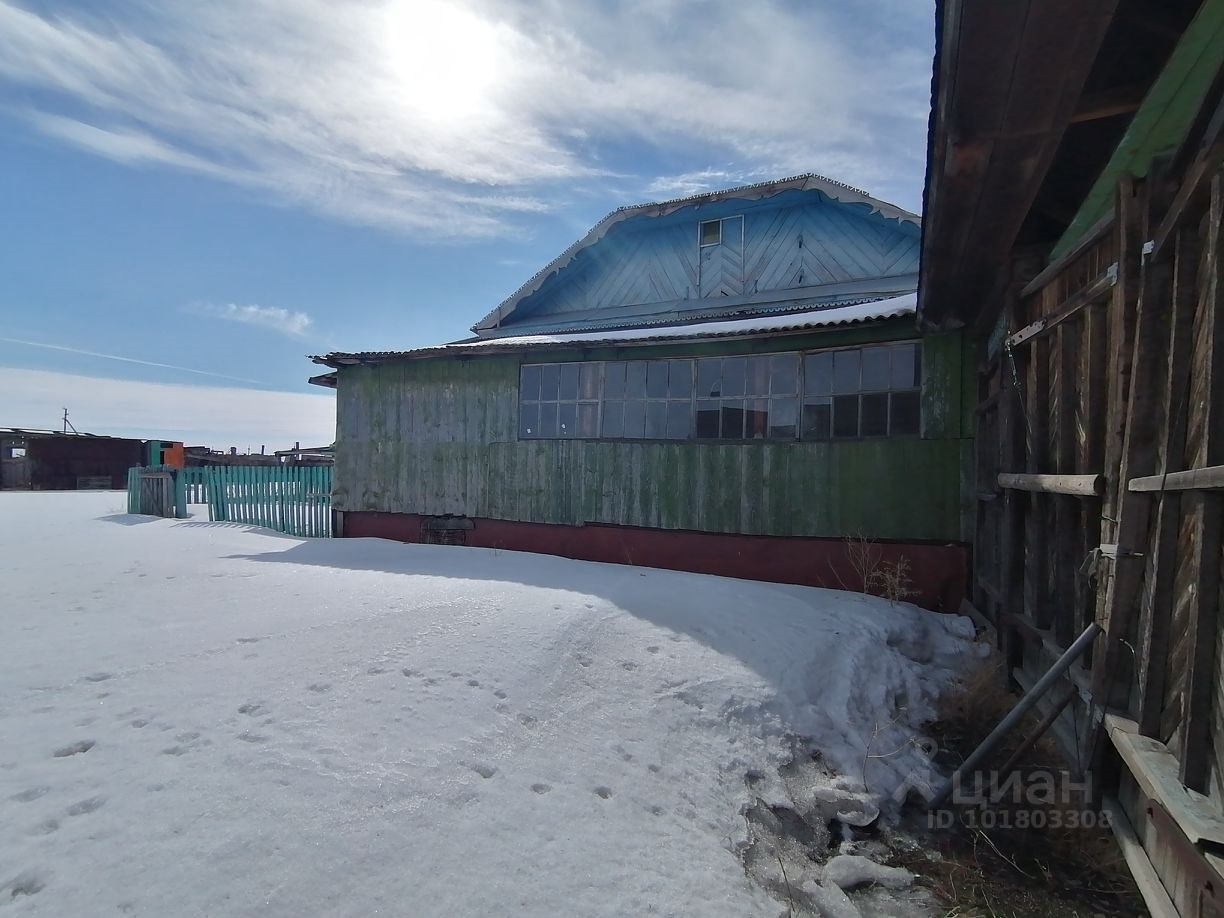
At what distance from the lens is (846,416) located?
731 cm

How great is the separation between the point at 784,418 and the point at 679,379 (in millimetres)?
1569

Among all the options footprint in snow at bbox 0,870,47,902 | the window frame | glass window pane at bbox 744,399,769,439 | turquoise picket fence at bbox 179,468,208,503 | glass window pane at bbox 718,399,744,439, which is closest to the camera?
footprint in snow at bbox 0,870,47,902

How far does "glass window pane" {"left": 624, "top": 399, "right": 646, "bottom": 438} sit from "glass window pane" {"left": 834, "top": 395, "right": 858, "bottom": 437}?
2.61 meters

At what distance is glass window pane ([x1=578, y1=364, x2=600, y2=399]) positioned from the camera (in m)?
8.80

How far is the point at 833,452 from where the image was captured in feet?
23.9

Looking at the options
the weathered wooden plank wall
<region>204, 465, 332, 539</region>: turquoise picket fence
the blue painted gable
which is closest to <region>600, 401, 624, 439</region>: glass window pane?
the blue painted gable

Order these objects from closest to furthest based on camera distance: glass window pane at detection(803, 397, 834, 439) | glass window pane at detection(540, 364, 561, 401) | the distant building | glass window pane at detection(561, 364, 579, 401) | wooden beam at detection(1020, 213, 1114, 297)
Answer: wooden beam at detection(1020, 213, 1114, 297)
glass window pane at detection(803, 397, 834, 439)
glass window pane at detection(561, 364, 579, 401)
glass window pane at detection(540, 364, 561, 401)
the distant building

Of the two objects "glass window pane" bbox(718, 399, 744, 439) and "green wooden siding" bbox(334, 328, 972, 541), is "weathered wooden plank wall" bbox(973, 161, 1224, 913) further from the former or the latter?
"glass window pane" bbox(718, 399, 744, 439)

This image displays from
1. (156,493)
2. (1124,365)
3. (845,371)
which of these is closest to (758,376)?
(845,371)

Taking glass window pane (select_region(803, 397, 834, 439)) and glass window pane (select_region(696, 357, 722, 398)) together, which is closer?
glass window pane (select_region(803, 397, 834, 439))

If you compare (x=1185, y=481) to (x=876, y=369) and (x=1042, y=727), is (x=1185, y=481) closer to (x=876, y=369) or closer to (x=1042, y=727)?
(x=1042, y=727)

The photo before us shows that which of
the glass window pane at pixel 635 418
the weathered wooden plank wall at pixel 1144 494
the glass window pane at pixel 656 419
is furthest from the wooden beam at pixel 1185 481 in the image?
the glass window pane at pixel 635 418

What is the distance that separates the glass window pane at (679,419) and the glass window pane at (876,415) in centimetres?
224

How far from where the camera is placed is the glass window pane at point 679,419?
26.9ft
